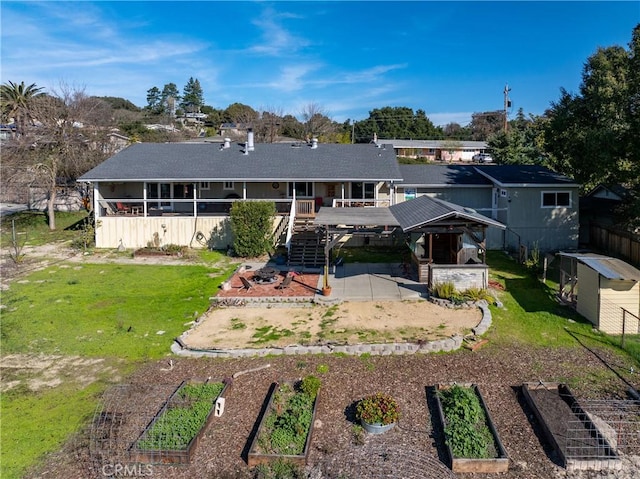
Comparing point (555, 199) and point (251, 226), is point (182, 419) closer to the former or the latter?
point (251, 226)

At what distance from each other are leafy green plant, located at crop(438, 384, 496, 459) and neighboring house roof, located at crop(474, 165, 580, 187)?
15.5 metres

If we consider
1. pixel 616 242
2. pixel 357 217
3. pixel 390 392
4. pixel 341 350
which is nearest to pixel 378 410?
pixel 390 392

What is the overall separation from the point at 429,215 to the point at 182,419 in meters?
10.6

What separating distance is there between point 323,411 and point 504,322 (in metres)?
6.70

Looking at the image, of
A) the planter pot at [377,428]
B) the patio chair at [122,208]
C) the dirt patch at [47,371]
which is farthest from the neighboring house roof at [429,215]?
the patio chair at [122,208]

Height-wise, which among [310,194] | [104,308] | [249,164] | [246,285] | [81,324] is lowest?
[81,324]

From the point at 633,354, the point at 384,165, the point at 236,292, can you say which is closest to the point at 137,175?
the point at 236,292

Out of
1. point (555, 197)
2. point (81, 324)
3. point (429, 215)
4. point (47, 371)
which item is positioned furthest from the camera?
point (555, 197)

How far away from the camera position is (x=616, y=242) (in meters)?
19.6

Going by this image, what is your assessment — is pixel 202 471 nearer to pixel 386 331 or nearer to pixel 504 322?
pixel 386 331

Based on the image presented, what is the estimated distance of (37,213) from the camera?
102 ft

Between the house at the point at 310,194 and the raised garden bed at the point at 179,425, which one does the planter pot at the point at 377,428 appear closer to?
the raised garden bed at the point at 179,425

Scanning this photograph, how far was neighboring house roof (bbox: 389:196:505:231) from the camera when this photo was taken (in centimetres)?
1448

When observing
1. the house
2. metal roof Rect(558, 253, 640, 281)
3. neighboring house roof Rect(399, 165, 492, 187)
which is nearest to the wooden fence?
the house
